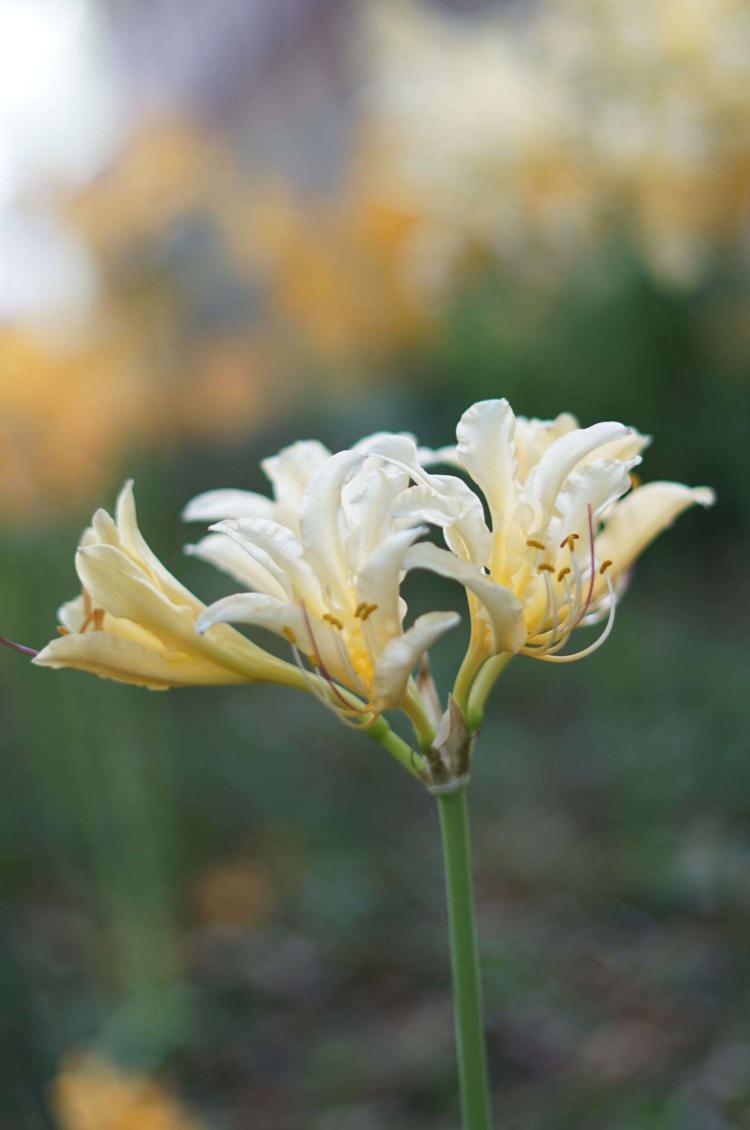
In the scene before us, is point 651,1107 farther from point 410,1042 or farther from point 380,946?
point 380,946

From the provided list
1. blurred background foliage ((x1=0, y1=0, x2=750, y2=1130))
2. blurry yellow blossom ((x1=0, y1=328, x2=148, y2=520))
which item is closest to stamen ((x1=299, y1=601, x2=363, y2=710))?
blurred background foliage ((x1=0, y1=0, x2=750, y2=1130))

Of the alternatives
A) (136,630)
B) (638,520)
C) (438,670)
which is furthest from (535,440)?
(438,670)

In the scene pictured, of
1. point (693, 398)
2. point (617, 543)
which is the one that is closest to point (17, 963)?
point (617, 543)

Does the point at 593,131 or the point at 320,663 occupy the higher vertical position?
the point at 593,131

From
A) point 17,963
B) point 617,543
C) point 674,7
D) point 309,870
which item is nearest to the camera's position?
point 617,543

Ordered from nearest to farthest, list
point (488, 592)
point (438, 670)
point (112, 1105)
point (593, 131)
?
point (488, 592) < point (112, 1105) < point (593, 131) < point (438, 670)

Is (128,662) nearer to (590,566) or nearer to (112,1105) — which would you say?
(590,566)
